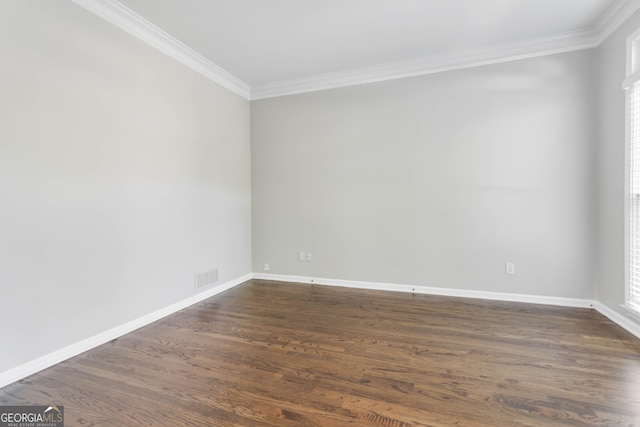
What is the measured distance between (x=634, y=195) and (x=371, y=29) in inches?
108

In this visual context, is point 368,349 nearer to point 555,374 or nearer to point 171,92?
point 555,374

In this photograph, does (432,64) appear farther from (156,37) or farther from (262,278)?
(262,278)

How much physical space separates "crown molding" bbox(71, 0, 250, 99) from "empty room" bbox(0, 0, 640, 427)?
20 mm

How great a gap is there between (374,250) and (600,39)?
3.12m

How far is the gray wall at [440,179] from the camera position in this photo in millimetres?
3072

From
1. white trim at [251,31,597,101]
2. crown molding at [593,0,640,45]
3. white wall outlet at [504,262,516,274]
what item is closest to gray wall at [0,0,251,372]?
white trim at [251,31,597,101]

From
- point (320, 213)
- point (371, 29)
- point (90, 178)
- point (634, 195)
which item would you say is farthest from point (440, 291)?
point (90, 178)

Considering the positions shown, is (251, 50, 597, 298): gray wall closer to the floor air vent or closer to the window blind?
the window blind

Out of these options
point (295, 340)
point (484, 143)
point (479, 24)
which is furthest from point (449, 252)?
point (479, 24)

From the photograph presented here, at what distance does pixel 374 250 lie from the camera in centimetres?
379

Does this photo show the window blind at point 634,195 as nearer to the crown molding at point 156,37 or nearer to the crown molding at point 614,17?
the crown molding at point 614,17

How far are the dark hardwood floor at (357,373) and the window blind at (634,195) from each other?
1.29 ft

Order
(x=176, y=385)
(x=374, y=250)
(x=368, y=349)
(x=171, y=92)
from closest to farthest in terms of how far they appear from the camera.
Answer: (x=176, y=385) < (x=368, y=349) < (x=171, y=92) < (x=374, y=250)

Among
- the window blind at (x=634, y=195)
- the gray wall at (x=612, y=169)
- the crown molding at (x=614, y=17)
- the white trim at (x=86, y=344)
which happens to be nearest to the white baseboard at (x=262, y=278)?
the white trim at (x=86, y=344)
